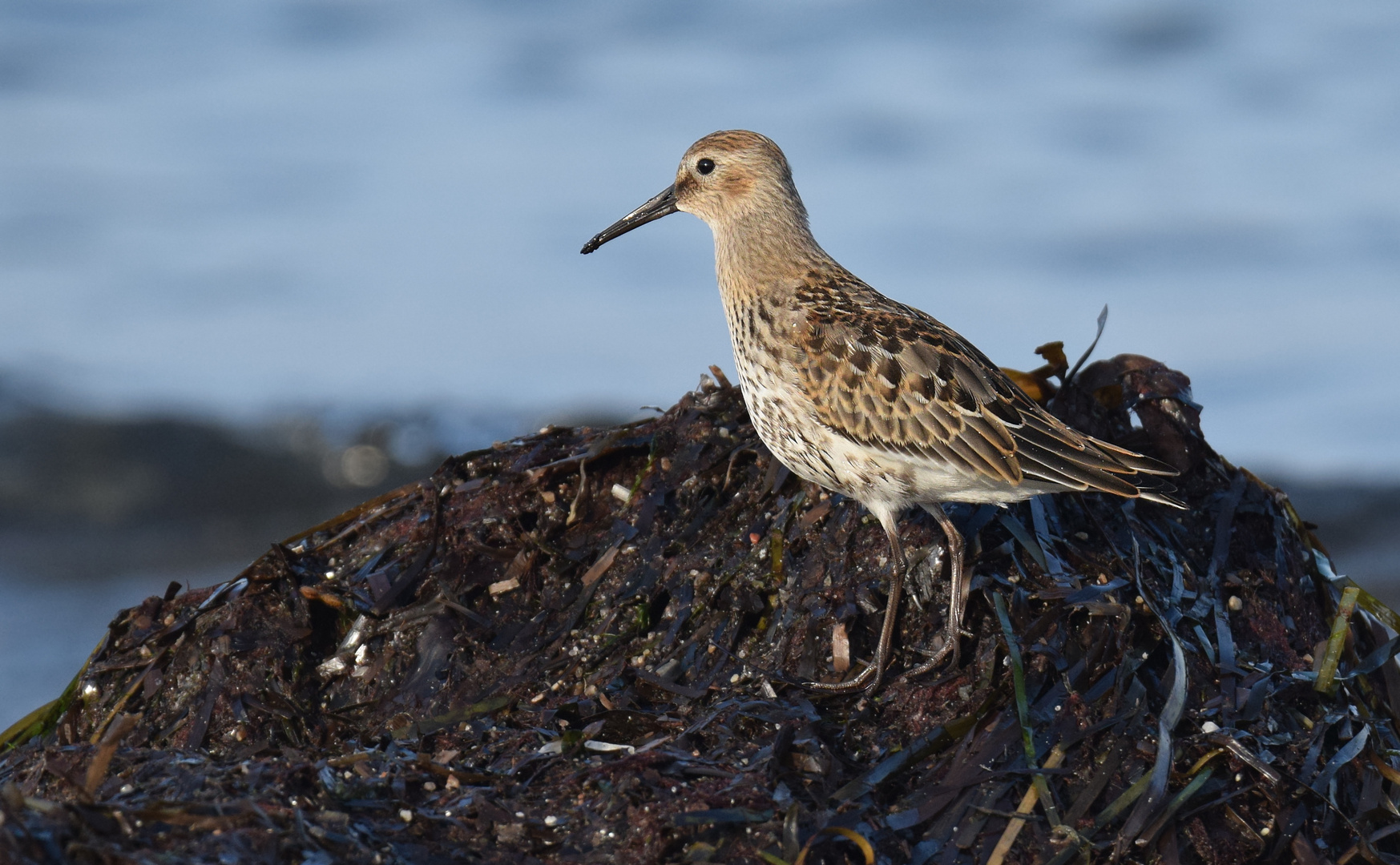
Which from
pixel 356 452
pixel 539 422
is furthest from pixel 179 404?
pixel 539 422

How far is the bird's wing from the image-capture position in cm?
396

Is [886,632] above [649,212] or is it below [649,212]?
below

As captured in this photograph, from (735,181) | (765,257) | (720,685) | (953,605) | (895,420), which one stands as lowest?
(720,685)

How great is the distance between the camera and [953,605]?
3699 millimetres

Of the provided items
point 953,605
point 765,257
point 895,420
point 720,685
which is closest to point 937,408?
point 895,420

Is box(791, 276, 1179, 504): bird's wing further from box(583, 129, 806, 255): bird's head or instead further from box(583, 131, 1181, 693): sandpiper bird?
box(583, 129, 806, 255): bird's head

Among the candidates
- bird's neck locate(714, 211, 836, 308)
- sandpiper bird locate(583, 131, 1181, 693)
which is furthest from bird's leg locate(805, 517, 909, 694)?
bird's neck locate(714, 211, 836, 308)

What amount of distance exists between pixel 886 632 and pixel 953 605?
195 millimetres

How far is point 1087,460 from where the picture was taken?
3973 millimetres

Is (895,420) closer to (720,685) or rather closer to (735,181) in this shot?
(720,685)

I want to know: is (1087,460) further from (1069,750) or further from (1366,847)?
(1366,847)

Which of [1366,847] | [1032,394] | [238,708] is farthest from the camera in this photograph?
[1032,394]

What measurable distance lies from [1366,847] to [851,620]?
1395mm

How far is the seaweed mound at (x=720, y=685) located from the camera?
9.90 feet
